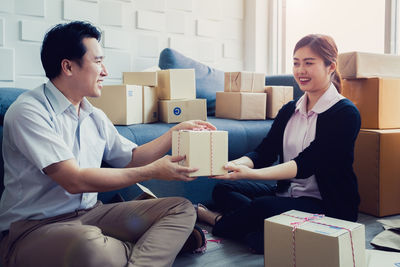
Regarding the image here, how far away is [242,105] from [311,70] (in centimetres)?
100

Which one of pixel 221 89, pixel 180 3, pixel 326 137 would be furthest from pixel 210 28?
pixel 326 137

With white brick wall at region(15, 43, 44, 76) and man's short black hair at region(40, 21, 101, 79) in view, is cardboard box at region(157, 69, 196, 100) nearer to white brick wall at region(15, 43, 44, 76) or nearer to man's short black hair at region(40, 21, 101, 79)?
white brick wall at region(15, 43, 44, 76)

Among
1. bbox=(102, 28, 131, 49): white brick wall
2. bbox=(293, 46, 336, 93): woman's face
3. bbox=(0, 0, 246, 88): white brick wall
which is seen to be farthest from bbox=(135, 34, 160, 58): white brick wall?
bbox=(293, 46, 336, 93): woman's face

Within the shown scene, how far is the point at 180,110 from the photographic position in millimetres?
2562

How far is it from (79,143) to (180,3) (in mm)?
2449

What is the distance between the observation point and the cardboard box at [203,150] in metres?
1.48

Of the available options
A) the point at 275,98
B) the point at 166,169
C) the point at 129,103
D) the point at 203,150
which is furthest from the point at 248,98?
the point at 166,169

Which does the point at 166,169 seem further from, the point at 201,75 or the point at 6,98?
the point at 201,75

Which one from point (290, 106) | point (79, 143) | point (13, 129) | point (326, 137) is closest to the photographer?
point (13, 129)

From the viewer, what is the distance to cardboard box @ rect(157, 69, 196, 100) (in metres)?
2.58

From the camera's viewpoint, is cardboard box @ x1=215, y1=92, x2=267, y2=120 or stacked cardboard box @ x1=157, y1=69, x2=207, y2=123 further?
cardboard box @ x1=215, y1=92, x2=267, y2=120

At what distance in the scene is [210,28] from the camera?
3.83 meters

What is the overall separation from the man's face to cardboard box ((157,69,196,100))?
105cm

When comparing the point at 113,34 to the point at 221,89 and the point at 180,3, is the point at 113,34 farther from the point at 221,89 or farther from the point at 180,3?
the point at 221,89
